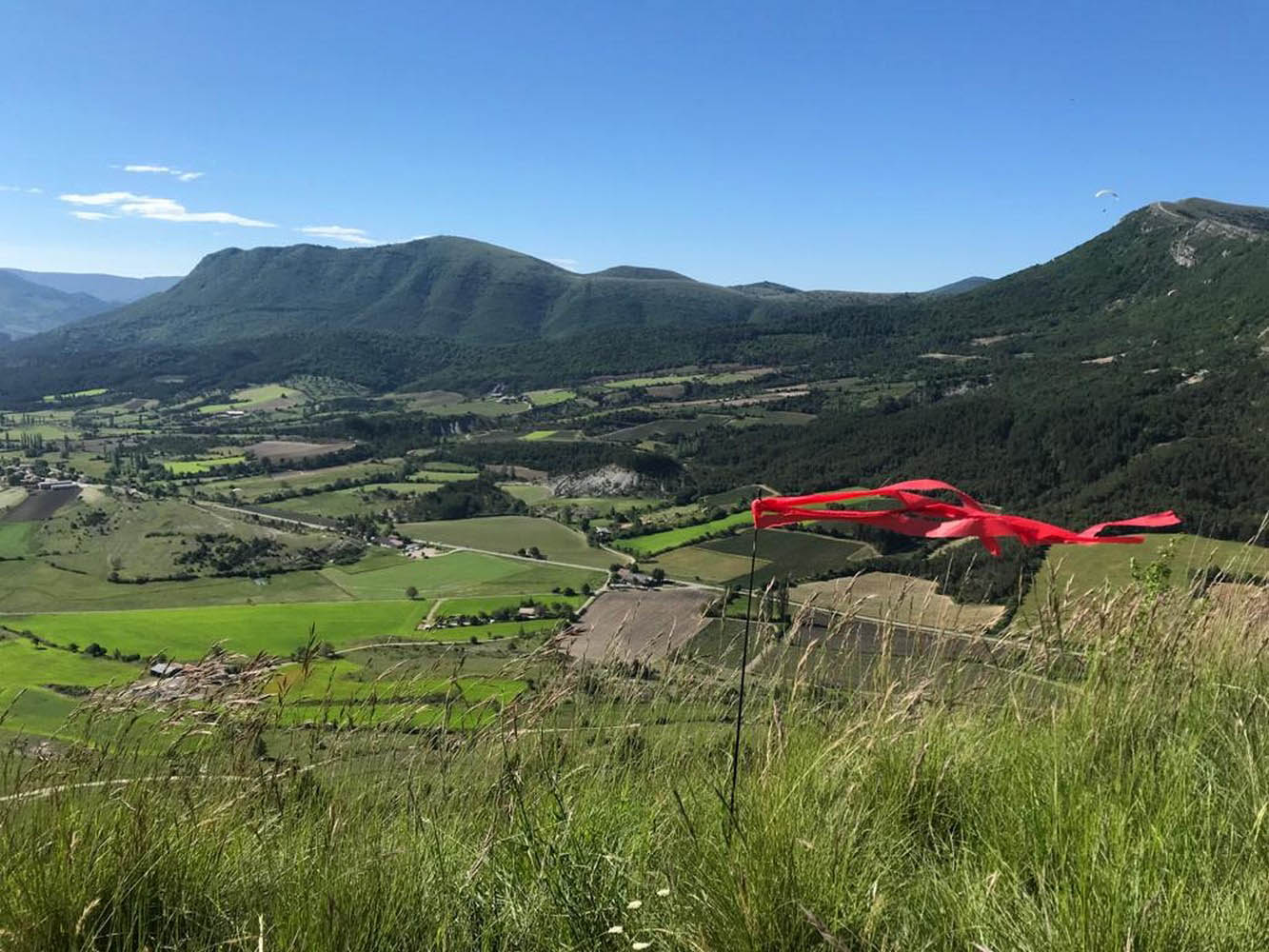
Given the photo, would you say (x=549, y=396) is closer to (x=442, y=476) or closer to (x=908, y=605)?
(x=442, y=476)

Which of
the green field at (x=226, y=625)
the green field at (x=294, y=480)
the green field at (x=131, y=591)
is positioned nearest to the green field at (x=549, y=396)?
the green field at (x=294, y=480)

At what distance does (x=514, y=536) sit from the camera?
7569 centimetres

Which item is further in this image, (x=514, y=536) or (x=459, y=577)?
(x=514, y=536)

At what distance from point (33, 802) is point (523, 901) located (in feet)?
5.83

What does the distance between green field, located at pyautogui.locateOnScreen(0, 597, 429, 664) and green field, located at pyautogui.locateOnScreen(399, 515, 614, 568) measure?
15.7m

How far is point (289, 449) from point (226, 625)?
81.0 m

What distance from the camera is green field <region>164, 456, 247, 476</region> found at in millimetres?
107438

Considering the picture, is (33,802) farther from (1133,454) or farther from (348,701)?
(1133,454)

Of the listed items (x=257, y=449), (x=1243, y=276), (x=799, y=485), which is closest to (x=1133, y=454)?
(x=799, y=485)

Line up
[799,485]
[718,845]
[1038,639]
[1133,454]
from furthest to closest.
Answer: [799,485]
[1133,454]
[1038,639]
[718,845]

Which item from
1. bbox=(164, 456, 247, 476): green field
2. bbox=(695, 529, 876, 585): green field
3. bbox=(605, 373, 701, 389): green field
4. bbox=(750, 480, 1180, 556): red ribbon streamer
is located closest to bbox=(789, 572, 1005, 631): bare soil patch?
bbox=(750, 480, 1180, 556): red ribbon streamer

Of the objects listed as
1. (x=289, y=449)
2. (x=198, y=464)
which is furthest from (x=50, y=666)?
(x=289, y=449)

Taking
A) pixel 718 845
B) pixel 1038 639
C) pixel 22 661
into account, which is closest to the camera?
pixel 718 845

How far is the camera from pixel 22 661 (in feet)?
129
